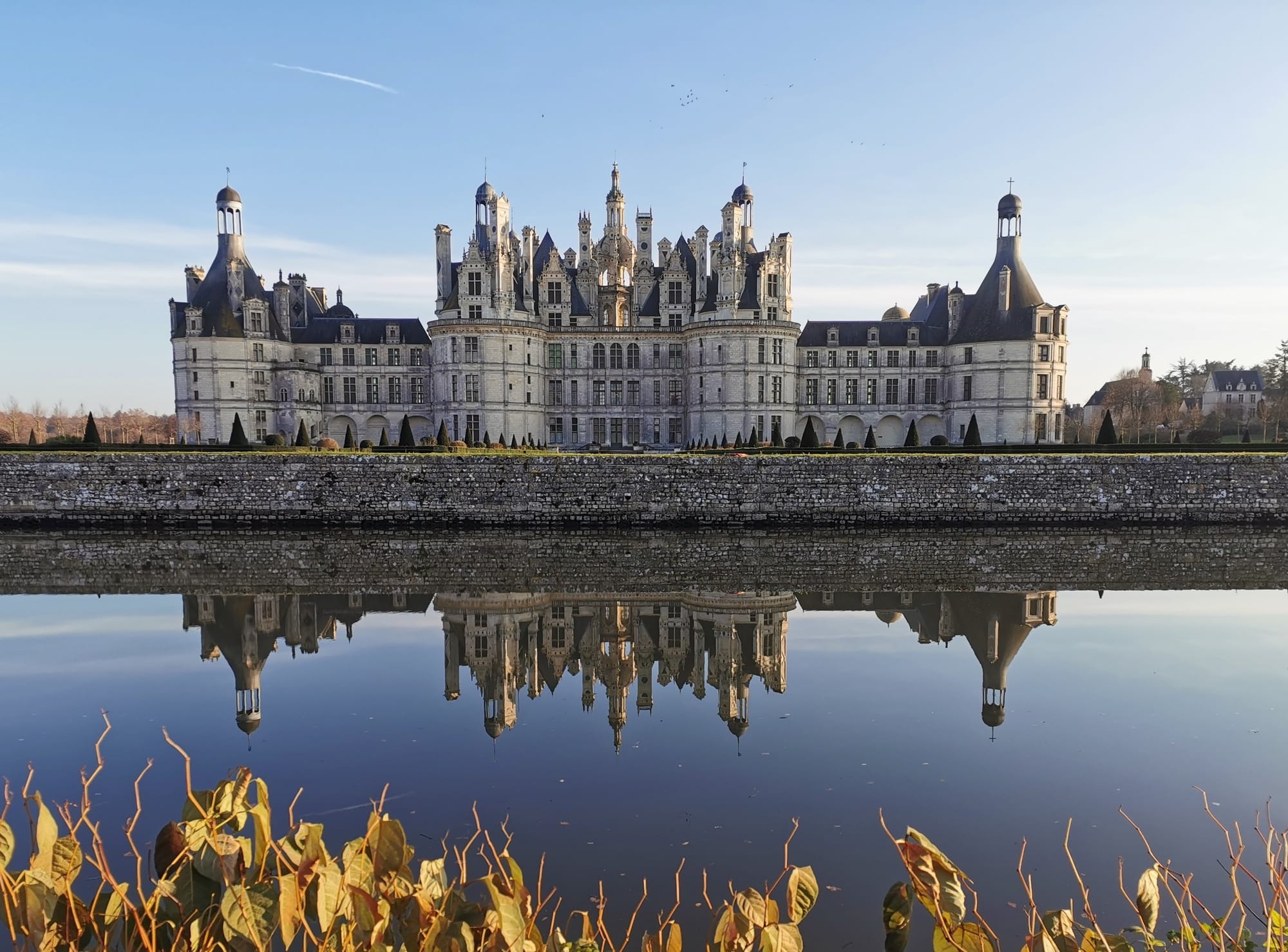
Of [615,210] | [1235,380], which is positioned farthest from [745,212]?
[1235,380]

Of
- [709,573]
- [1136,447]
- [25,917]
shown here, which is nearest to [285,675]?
[25,917]

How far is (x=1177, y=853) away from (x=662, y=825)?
3917 millimetres

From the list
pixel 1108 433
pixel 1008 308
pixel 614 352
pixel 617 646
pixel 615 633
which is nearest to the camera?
pixel 617 646

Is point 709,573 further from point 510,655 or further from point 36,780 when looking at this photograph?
point 36,780

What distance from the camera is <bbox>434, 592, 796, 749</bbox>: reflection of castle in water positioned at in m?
9.54

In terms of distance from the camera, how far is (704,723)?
28.2ft

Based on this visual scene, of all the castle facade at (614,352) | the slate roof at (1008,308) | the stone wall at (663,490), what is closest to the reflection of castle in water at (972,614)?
the stone wall at (663,490)

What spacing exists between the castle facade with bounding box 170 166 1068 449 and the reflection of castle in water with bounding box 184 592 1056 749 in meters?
29.9

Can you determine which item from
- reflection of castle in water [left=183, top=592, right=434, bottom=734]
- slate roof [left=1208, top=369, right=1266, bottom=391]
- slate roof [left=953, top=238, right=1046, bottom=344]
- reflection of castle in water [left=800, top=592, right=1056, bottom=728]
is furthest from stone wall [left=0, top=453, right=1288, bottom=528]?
slate roof [left=1208, top=369, right=1266, bottom=391]

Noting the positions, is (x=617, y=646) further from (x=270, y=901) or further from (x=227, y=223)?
(x=227, y=223)

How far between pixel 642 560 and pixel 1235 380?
8531 cm

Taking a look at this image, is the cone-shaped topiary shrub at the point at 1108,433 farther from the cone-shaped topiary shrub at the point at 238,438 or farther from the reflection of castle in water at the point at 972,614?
the cone-shaped topiary shrub at the point at 238,438

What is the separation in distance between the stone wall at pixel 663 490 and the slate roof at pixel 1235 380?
66.5 m

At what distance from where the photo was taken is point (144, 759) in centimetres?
760
